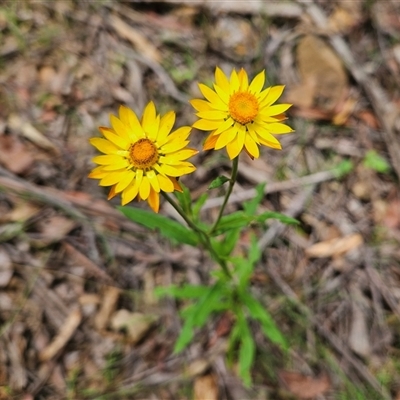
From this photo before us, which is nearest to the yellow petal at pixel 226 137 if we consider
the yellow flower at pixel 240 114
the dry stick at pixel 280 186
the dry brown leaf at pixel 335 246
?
the yellow flower at pixel 240 114

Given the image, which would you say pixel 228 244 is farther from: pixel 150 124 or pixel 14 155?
pixel 14 155

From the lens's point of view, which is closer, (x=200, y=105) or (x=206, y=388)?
(x=200, y=105)

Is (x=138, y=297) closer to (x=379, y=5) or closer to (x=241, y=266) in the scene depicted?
(x=241, y=266)

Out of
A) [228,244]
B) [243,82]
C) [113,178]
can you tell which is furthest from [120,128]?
[228,244]

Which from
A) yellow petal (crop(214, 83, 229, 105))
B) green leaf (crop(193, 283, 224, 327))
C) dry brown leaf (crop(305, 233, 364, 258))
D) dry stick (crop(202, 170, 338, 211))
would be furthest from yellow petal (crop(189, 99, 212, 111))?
dry brown leaf (crop(305, 233, 364, 258))

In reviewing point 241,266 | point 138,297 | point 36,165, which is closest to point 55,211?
point 36,165

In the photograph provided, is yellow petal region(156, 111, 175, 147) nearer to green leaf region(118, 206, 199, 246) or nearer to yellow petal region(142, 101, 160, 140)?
yellow petal region(142, 101, 160, 140)
